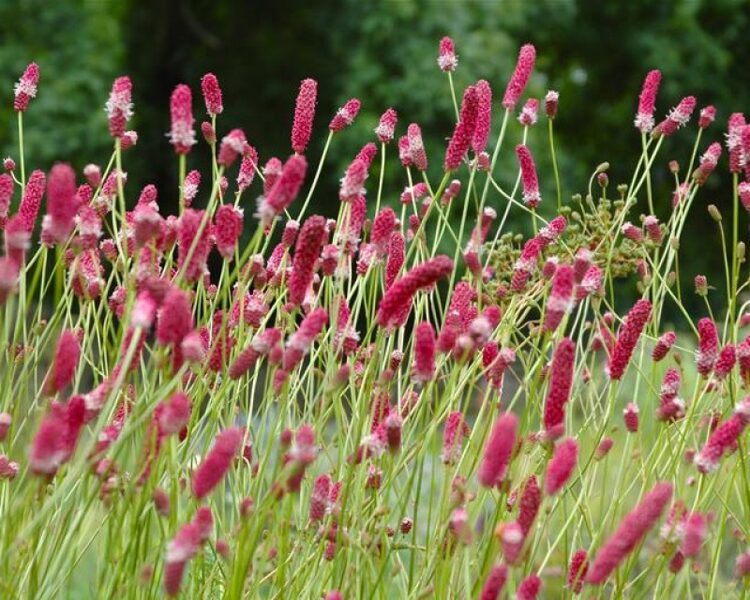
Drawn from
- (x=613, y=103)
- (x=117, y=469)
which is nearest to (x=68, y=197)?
(x=117, y=469)

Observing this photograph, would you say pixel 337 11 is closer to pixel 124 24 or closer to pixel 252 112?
pixel 252 112

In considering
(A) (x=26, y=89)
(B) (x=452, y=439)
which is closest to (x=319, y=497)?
(B) (x=452, y=439)

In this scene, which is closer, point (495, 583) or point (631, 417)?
point (495, 583)

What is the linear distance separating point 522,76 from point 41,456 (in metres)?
1.26

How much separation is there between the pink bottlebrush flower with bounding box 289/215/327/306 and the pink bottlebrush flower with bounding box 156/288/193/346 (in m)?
0.18

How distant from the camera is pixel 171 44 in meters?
12.8

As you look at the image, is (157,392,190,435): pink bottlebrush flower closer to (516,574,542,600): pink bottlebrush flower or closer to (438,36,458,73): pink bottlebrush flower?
(516,574,542,600): pink bottlebrush flower

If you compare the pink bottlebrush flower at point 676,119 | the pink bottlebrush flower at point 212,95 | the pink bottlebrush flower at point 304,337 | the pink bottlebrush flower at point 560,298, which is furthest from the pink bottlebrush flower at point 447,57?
the pink bottlebrush flower at point 304,337

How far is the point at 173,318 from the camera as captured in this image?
128 centimetres

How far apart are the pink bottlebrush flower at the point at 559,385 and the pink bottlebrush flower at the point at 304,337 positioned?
0.26m

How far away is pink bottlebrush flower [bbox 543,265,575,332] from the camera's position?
144cm

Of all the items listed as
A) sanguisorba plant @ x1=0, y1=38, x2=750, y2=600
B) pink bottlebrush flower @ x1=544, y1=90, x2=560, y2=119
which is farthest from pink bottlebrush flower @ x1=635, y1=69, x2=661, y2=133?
pink bottlebrush flower @ x1=544, y1=90, x2=560, y2=119

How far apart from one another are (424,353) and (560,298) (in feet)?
0.56

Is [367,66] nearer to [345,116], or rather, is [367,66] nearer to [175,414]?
[345,116]
